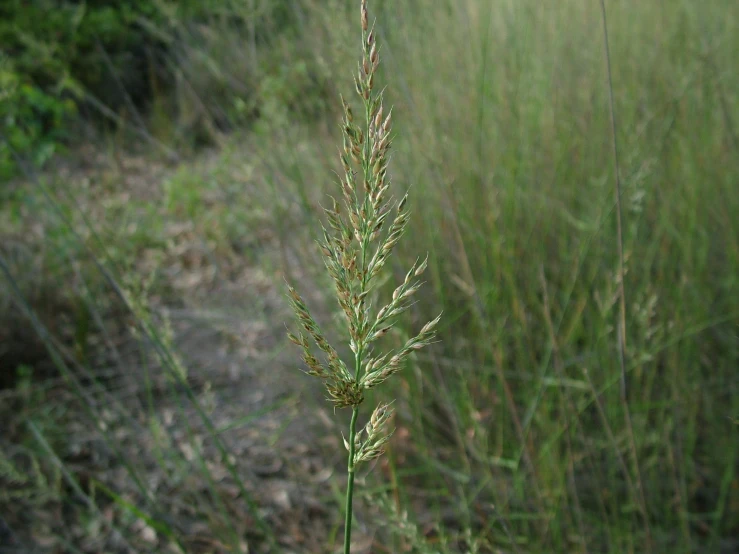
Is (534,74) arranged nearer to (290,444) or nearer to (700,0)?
(700,0)

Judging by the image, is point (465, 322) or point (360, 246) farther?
point (465, 322)

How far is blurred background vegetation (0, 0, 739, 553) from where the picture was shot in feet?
5.47

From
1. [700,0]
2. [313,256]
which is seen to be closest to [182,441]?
[313,256]

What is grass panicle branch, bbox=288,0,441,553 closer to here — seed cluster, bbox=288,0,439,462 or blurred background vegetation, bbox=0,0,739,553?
seed cluster, bbox=288,0,439,462

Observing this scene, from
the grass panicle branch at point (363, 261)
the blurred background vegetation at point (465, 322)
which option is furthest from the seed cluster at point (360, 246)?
the blurred background vegetation at point (465, 322)

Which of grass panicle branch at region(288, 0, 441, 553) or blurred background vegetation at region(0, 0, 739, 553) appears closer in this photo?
grass panicle branch at region(288, 0, 441, 553)

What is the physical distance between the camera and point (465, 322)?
8.01 ft

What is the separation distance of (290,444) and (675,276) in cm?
150

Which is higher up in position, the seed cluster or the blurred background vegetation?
the seed cluster

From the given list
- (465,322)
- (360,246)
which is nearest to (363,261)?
(360,246)

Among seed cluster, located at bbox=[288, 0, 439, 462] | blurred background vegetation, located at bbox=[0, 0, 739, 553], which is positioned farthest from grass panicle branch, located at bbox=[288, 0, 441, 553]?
blurred background vegetation, located at bbox=[0, 0, 739, 553]

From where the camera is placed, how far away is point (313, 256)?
6.96 ft

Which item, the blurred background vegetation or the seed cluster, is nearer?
the seed cluster

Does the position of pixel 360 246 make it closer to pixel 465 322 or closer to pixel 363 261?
pixel 363 261
